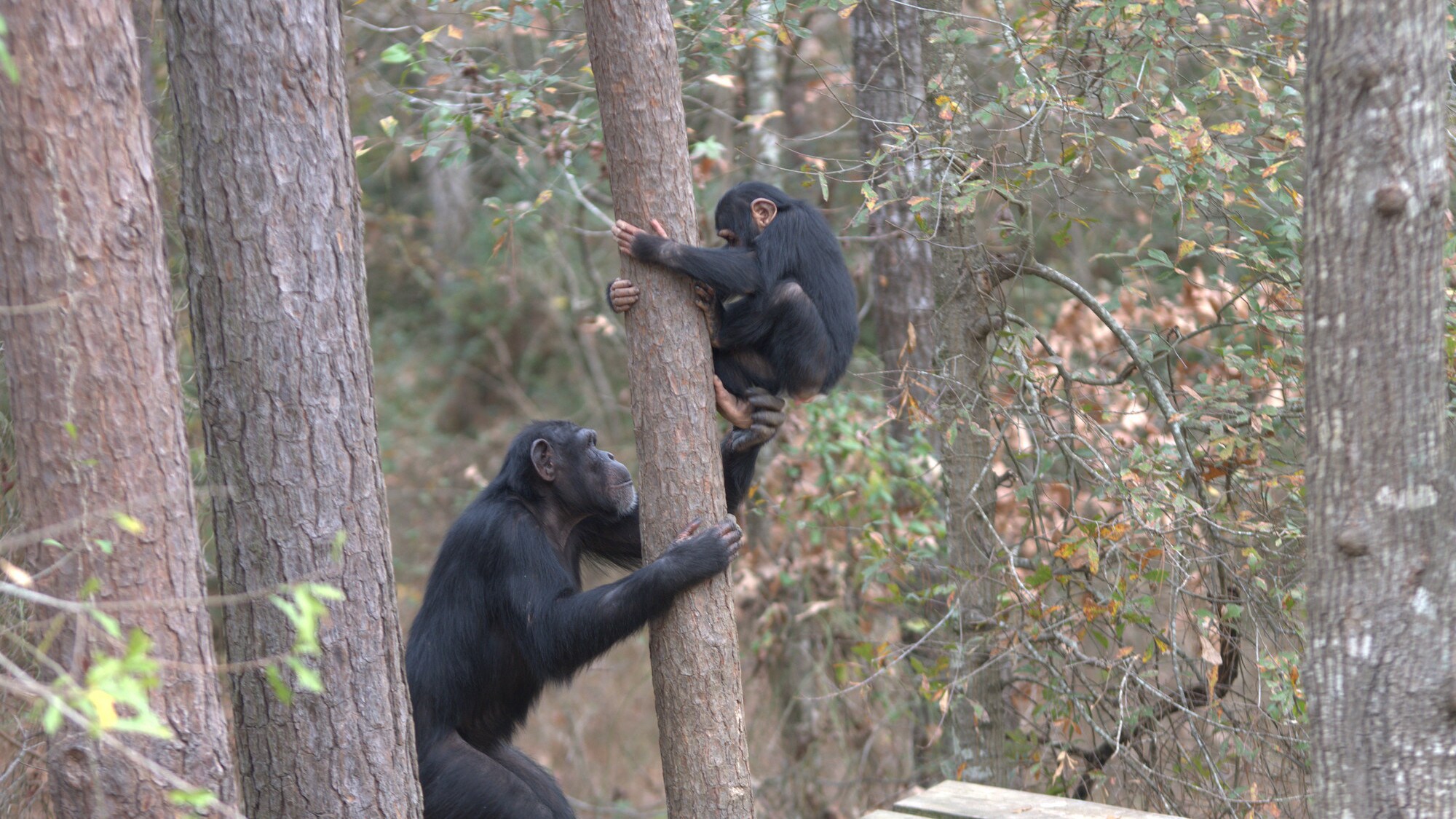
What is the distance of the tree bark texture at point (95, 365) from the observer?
284cm

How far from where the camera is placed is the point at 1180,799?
207 inches

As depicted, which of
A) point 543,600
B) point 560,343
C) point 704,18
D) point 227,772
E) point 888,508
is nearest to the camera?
point 227,772

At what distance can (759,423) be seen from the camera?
481 centimetres

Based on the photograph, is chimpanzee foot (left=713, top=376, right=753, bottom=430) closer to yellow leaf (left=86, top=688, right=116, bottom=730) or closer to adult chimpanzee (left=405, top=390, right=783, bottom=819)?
adult chimpanzee (left=405, top=390, right=783, bottom=819)

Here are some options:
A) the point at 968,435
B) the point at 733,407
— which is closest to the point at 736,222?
the point at 733,407

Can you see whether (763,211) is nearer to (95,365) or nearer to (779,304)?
(779,304)

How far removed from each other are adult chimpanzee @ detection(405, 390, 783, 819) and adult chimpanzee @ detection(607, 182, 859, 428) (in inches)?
9.2

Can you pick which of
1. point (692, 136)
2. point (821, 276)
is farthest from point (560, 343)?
point (821, 276)

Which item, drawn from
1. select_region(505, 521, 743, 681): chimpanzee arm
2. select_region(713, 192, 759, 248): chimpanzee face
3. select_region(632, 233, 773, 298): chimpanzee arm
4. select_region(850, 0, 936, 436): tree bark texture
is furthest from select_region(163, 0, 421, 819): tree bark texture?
select_region(850, 0, 936, 436): tree bark texture

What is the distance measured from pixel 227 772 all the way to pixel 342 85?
219 centimetres

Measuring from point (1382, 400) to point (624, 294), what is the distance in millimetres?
2436

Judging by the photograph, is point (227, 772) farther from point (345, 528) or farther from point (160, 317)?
point (160, 317)

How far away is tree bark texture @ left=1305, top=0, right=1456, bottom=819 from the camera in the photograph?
2541 mm

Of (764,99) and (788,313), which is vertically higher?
(764,99)
